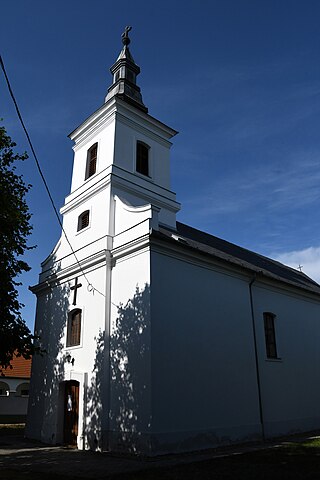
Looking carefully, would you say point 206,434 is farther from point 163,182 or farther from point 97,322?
point 163,182

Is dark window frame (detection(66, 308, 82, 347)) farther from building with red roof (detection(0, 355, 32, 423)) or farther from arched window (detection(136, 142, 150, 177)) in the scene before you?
building with red roof (detection(0, 355, 32, 423))

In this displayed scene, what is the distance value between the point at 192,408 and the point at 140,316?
10.2 ft

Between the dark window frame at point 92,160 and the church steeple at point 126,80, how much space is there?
8.82ft

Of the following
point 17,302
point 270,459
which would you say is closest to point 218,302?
point 270,459

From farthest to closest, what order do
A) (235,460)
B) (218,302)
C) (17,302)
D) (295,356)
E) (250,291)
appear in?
(295,356) → (250,291) → (218,302) → (17,302) → (235,460)

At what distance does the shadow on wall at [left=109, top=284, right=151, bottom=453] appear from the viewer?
1104 centimetres

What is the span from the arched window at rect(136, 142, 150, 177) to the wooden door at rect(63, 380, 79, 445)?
8841mm

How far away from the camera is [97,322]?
13.4m

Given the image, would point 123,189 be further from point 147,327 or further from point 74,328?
point 147,327

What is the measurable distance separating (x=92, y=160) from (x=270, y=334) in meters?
10.6

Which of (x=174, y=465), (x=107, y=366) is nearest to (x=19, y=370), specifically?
(x=107, y=366)

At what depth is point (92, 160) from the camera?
17609 millimetres

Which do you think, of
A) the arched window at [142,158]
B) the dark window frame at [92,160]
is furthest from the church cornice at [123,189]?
the dark window frame at [92,160]

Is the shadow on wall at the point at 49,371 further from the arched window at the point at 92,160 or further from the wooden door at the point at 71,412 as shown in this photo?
the arched window at the point at 92,160
